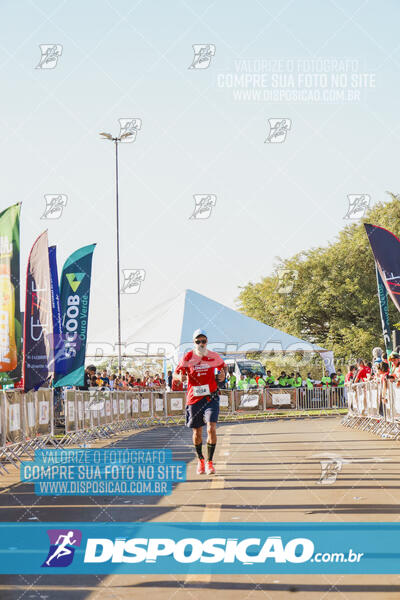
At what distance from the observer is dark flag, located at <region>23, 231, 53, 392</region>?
55.6 ft

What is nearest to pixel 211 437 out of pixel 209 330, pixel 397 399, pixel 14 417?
pixel 14 417

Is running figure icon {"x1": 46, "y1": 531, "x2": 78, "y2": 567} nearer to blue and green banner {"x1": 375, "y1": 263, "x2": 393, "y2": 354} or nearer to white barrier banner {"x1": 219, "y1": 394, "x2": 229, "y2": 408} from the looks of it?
blue and green banner {"x1": 375, "y1": 263, "x2": 393, "y2": 354}

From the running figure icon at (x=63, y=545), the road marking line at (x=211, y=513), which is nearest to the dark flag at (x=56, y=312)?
the road marking line at (x=211, y=513)

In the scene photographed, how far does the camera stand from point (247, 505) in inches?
342

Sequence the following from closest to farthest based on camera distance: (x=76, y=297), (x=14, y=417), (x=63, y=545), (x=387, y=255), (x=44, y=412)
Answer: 1. (x=63, y=545)
2. (x=14, y=417)
3. (x=44, y=412)
4. (x=387, y=255)
5. (x=76, y=297)

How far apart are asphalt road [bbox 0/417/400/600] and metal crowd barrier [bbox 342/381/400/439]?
3.47ft

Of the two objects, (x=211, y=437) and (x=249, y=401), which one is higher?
(x=211, y=437)

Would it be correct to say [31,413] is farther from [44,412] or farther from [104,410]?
[104,410]

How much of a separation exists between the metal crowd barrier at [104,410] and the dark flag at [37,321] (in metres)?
0.55

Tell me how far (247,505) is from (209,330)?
3048cm

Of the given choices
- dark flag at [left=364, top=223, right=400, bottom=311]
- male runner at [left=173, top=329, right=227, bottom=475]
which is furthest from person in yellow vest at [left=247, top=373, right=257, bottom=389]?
male runner at [left=173, top=329, right=227, bottom=475]

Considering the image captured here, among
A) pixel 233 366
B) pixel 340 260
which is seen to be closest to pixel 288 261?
pixel 340 260

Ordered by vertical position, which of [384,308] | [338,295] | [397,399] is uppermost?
[338,295]

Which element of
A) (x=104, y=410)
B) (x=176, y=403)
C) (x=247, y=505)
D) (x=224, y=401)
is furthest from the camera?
(x=224, y=401)
